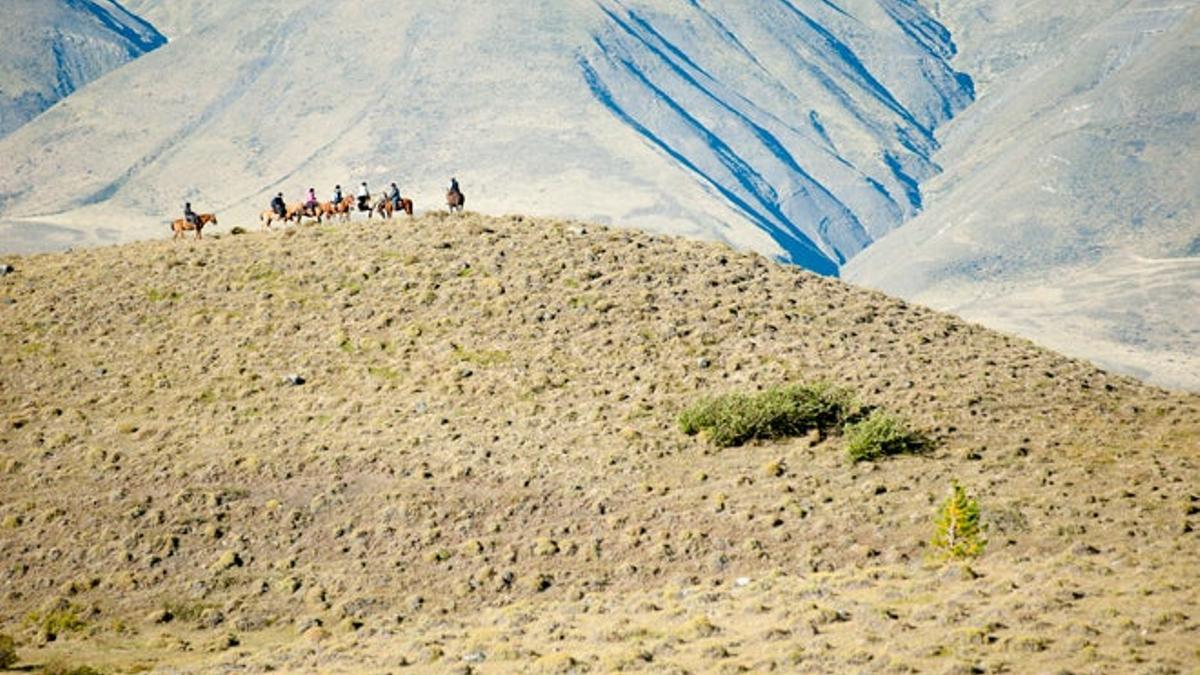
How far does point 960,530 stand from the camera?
36.1 m

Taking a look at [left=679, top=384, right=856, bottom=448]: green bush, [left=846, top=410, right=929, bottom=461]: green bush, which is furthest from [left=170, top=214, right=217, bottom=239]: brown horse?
[left=846, top=410, right=929, bottom=461]: green bush

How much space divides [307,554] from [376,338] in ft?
52.6

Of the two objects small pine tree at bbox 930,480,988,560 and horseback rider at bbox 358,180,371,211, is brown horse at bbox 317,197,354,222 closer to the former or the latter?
horseback rider at bbox 358,180,371,211

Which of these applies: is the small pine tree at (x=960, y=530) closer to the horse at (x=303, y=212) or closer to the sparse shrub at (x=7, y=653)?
the sparse shrub at (x=7, y=653)

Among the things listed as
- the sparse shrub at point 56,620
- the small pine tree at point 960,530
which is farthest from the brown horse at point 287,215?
the small pine tree at point 960,530

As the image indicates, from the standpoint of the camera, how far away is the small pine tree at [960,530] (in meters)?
35.9

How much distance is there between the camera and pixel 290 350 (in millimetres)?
55875

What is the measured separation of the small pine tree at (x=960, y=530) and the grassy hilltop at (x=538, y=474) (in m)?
1.10

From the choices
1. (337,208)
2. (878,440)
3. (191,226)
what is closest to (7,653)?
(878,440)

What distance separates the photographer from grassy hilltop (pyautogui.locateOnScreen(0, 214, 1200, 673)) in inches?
1252

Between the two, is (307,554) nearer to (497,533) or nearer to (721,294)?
(497,533)

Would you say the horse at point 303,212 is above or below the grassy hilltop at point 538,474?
above

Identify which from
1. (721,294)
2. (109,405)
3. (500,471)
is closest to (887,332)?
(721,294)

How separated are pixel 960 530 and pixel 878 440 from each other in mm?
9052
